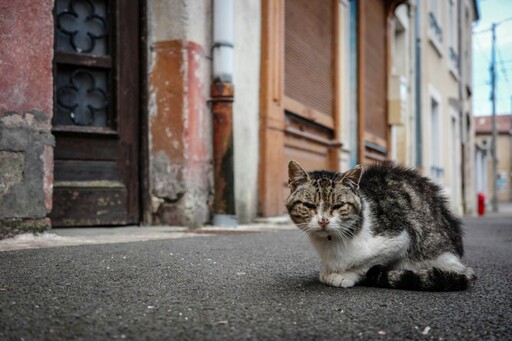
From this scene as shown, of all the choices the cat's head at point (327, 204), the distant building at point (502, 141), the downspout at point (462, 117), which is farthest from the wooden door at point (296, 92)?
the distant building at point (502, 141)

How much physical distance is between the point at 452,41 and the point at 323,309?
18.1 meters

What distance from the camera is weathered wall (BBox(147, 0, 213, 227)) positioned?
5.40 meters

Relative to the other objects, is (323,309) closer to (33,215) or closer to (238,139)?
(33,215)

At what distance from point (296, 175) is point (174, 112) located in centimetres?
285

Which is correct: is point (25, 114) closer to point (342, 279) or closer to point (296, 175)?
point (296, 175)

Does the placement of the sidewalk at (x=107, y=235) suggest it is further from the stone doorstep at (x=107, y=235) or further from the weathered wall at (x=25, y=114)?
the weathered wall at (x=25, y=114)

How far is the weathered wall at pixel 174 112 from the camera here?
5.40 m

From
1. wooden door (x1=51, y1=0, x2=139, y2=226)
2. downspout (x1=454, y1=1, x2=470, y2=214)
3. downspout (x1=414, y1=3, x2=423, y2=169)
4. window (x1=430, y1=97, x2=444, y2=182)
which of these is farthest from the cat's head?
downspout (x1=454, y1=1, x2=470, y2=214)

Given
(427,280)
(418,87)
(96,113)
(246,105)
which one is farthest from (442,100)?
(427,280)

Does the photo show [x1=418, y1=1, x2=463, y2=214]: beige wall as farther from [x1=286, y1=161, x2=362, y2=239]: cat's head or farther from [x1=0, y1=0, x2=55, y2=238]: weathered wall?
[x1=286, y1=161, x2=362, y2=239]: cat's head

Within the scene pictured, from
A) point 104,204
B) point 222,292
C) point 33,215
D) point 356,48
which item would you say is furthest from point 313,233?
point 356,48

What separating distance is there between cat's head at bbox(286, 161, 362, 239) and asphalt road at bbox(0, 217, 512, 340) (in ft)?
0.96

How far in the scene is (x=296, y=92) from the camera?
7590 mm

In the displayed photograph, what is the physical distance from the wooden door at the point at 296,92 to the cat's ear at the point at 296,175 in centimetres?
348
